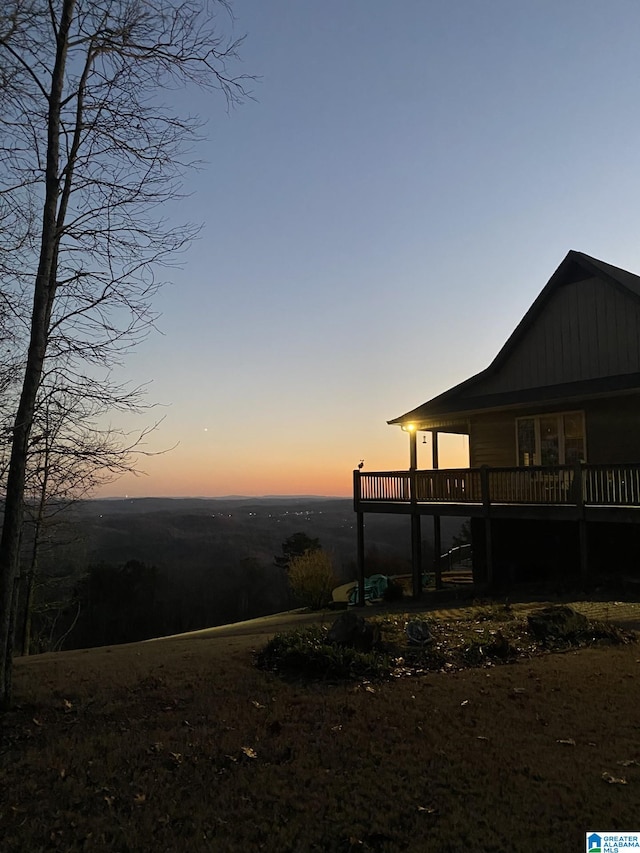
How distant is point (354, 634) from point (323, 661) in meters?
0.81

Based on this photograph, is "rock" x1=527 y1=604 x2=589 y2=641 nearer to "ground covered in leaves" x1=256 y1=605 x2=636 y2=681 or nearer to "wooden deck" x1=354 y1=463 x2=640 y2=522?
"ground covered in leaves" x1=256 y1=605 x2=636 y2=681

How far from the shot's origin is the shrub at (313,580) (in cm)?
2253

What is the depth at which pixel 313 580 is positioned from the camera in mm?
22844

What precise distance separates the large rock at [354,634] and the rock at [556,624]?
8.19 ft

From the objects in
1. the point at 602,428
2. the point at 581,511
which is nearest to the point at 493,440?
the point at 602,428

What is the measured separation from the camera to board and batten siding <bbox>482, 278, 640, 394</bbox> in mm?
16875

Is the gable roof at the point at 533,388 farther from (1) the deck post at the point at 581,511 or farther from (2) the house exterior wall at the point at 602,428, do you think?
(1) the deck post at the point at 581,511

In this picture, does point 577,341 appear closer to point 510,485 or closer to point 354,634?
point 510,485

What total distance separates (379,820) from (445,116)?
1362 cm

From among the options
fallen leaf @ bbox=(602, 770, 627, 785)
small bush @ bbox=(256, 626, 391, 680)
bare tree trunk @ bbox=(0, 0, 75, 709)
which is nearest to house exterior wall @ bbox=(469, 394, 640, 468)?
small bush @ bbox=(256, 626, 391, 680)

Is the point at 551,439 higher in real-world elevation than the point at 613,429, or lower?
lower

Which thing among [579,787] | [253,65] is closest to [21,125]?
[253,65]

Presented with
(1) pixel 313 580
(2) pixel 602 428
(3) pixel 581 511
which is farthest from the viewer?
(1) pixel 313 580

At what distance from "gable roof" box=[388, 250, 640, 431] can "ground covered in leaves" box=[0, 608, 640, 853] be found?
409 inches
